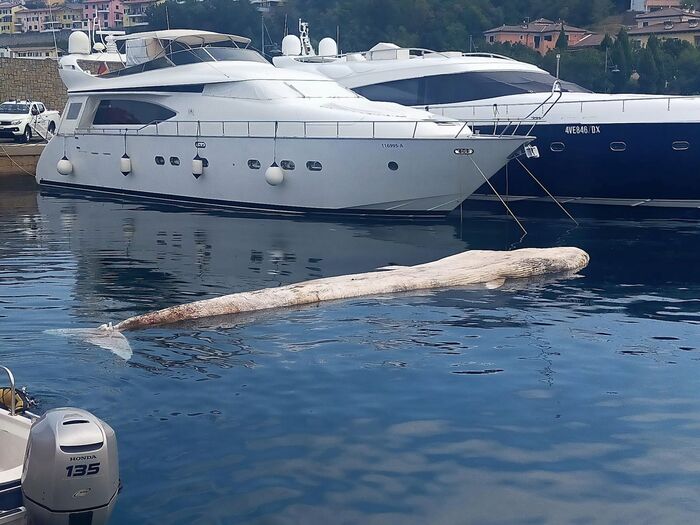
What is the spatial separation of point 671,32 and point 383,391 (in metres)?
70.1

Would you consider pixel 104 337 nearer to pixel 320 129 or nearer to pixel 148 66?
pixel 320 129

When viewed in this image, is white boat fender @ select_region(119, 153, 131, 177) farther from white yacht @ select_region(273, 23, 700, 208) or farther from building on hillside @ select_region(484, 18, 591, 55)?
building on hillside @ select_region(484, 18, 591, 55)

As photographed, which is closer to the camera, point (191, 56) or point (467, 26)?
point (191, 56)

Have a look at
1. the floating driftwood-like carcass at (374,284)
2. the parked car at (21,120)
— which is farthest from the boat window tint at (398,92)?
the parked car at (21,120)

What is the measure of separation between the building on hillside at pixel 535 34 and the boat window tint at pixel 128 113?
52.3 m

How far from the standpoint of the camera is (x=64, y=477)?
5141mm

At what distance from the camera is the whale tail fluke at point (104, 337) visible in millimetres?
9375

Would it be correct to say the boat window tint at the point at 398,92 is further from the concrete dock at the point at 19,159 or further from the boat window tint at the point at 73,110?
the concrete dock at the point at 19,159

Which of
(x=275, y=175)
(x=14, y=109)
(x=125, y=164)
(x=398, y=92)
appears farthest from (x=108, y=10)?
(x=275, y=175)

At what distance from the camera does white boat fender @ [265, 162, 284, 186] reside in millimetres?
19219

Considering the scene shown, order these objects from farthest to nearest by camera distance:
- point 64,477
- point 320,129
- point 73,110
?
point 73,110 → point 320,129 → point 64,477

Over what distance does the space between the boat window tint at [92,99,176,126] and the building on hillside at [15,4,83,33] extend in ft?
429

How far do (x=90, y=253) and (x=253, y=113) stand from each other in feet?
17.9

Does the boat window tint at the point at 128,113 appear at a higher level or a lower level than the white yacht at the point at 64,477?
higher
